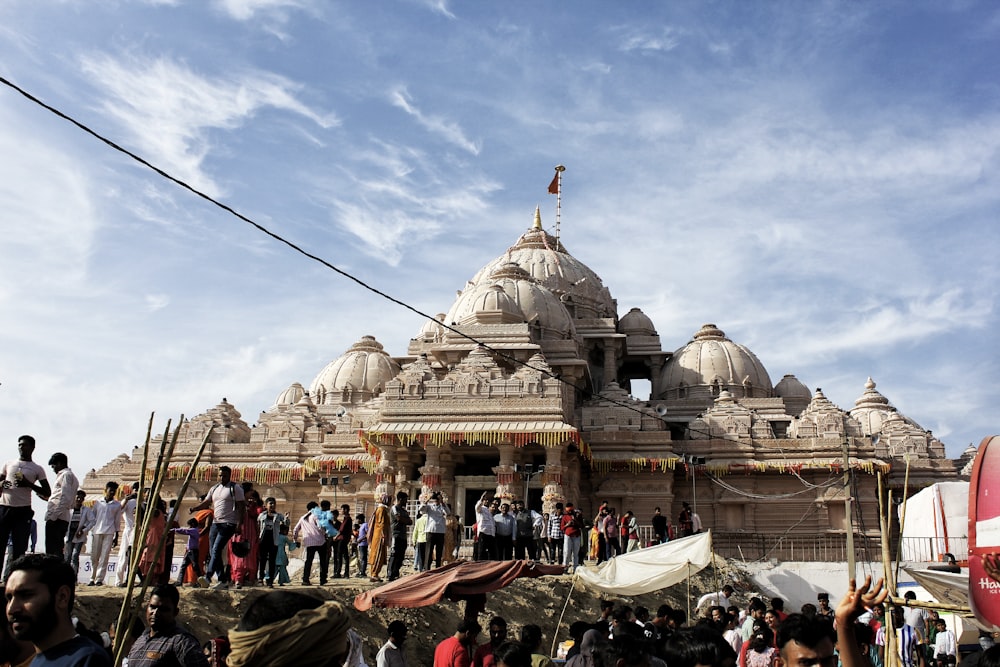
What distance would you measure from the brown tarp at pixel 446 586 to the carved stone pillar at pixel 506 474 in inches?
490

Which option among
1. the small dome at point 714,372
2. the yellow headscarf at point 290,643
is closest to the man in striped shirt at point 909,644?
the yellow headscarf at point 290,643

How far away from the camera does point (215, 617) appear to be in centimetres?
1231

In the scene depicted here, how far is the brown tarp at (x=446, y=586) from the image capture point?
12.4 m

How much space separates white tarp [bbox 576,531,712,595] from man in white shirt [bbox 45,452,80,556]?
872 cm

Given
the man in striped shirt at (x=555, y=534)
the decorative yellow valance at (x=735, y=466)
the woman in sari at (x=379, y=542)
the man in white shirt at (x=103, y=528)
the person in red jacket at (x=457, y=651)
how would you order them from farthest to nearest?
the decorative yellow valance at (x=735, y=466), the man in striped shirt at (x=555, y=534), the woman in sari at (x=379, y=542), the man in white shirt at (x=103, y=528), the person in red jacket at (x=457, y=651)

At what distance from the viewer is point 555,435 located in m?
25.9

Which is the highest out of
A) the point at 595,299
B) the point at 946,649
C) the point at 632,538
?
the point at 595,299

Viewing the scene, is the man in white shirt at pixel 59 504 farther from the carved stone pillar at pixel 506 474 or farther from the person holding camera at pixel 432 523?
the carved stone pillar at pixel 506 474

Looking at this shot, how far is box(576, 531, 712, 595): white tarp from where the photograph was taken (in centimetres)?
1606

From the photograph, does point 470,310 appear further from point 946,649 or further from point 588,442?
point 946,649

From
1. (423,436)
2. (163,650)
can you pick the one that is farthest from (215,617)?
(423,436)

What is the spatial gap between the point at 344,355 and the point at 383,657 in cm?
3583

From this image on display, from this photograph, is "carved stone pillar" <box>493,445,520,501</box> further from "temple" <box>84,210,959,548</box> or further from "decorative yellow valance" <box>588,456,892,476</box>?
"decorative yellow valance" <box>588,456,892,476</box>

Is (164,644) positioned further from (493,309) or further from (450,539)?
(493,309)
